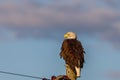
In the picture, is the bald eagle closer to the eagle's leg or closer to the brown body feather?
the brown body feather

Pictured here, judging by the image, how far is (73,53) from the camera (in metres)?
15.7

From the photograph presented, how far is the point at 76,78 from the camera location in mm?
15500

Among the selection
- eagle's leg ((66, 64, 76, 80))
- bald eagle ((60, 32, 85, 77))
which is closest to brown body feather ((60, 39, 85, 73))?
bald eagle ((60, 32, 85, 77))

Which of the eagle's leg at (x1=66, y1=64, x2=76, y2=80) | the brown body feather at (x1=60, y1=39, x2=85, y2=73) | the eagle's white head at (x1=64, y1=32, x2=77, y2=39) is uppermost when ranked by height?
the eagle's white head at (x1=64, y1=32, x2=77, y2=39)

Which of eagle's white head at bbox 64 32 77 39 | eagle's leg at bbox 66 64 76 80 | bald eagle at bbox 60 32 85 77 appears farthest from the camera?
eagle's white head at bbox 64 32 77 39

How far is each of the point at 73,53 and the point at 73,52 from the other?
7 centimetres

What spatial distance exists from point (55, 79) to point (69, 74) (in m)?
0.73

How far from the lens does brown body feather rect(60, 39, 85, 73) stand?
15516 mm

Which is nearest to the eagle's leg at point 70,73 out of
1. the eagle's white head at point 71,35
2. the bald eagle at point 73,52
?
the bald eagle at point 73,52

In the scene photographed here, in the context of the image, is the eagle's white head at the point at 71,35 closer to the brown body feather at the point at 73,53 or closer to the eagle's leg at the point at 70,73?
the brown body feather at the point at 73,53

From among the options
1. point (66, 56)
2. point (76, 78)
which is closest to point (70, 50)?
point (66, 56)

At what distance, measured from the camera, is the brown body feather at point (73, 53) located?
15.5m

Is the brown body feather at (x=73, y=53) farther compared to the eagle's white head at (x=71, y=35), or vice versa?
the eagle's white head at (x=71, y=35)

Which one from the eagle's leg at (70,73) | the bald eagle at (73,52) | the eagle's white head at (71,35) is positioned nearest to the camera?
the eagle's leg at (70,73)
